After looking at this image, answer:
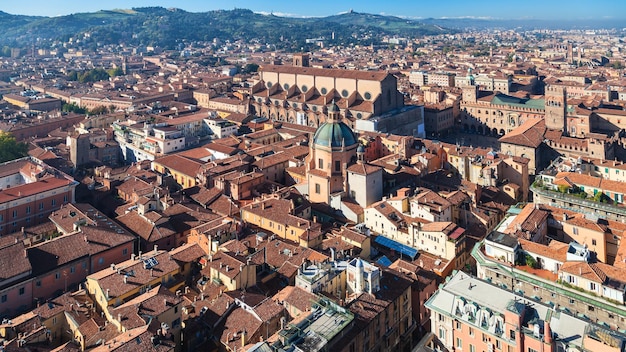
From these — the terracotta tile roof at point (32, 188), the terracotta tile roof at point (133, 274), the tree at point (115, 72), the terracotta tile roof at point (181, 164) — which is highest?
the tree at point (115, 72)

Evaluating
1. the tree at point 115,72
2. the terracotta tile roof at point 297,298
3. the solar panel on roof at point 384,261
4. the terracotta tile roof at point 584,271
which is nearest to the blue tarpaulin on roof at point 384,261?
the solar panel on roof at point 384,261

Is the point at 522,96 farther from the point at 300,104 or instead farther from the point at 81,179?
the point at 81,179

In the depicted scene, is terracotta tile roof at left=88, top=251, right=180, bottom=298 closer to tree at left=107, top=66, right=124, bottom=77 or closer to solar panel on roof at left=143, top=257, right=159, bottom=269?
solar panel on roof at left=143, top=257, right=159, bottom=269

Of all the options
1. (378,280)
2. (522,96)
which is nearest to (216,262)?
(378,280)

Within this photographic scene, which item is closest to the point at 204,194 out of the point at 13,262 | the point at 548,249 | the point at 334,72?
the point at 13,262

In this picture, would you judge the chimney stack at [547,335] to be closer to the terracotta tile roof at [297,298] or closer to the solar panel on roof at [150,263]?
the terracotta tile roof at [297,298]
